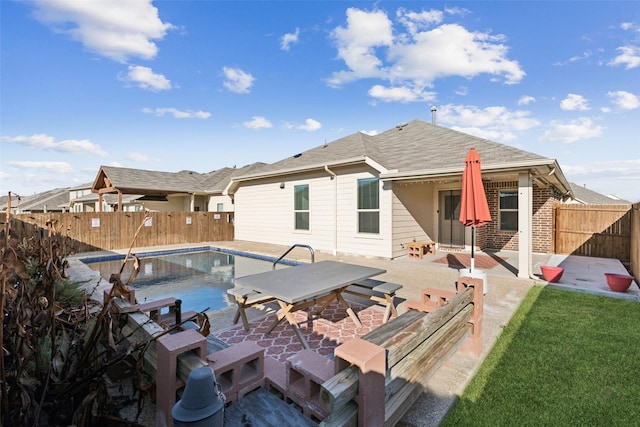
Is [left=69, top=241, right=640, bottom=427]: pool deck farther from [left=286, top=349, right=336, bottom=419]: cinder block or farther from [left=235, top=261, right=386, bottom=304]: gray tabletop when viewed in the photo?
[left=235, top=261, right=386, bottom=304]: gray tabletop

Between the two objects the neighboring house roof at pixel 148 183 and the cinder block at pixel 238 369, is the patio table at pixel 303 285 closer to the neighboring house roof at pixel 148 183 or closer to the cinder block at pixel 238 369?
the cinder block at pixel 238 369

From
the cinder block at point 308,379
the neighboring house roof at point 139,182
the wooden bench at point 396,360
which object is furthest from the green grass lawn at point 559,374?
the neighboring house roof at point 139,182

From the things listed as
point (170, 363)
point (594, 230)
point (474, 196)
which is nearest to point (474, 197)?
point (474, 196)

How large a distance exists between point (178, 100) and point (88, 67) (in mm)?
4838

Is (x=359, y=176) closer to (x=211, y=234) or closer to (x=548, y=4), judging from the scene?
(x=548, y=4)

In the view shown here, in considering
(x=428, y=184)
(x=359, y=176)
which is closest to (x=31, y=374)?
(x=359, y=176)

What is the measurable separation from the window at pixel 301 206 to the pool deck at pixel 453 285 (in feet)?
3.68

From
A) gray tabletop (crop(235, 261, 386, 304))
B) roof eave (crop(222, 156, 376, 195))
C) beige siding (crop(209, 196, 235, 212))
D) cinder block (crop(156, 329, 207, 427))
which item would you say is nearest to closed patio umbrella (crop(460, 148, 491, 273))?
gray tabletop (crop(235, 261, 386, 304))

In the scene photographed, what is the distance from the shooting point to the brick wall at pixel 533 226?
35.5ft

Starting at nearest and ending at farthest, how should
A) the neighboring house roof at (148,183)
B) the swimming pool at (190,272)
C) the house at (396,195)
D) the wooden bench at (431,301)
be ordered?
the wooden bench at (431,301)
the swimming pool at (190,272)
the house at (396,195)
the neighboring house roof at (148,183)

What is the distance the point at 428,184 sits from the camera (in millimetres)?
11664

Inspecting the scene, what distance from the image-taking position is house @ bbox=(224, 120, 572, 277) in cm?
963

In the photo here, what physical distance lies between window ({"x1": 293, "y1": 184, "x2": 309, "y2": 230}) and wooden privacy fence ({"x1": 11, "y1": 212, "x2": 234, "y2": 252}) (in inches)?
218

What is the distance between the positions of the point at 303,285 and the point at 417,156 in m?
7.87
